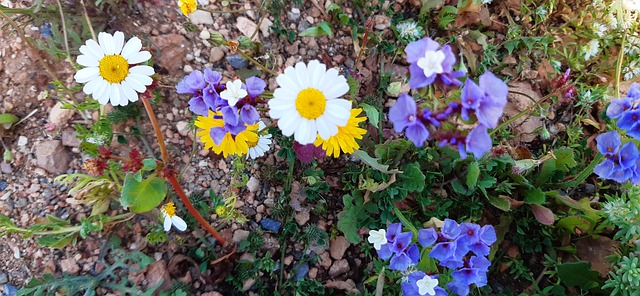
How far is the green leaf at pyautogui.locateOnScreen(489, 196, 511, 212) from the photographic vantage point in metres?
2.21

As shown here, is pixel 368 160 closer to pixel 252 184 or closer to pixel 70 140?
pixel 252 184

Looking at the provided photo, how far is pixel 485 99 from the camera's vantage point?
51.9 inches

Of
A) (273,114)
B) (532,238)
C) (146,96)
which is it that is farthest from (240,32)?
(532,238)

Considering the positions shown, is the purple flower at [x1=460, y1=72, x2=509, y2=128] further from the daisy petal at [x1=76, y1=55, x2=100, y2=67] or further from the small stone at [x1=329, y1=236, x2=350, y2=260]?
the daisy petal at [x1=76, y1=55, x2=100, y2=67]

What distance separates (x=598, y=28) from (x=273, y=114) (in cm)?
213

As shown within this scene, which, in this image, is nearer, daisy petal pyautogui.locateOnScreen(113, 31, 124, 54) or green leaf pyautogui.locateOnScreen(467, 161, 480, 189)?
daisy petal pyautogui.locateOnScreen(113, 31, 124, 54)

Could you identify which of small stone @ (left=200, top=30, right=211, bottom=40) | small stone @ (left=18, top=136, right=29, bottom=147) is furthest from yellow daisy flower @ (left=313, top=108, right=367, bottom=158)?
small stone @ (left=18, top=136, right=29, bottom=147)

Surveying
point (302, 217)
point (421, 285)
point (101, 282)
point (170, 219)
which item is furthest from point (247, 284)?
point (421, 285)

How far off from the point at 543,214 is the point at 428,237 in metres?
0.79

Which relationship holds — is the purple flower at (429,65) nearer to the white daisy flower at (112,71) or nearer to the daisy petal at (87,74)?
the white daisy flower at (112,71)

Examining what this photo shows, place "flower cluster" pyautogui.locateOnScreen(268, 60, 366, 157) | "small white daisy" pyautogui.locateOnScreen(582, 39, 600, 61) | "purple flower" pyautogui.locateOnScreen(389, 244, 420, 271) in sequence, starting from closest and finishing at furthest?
"flower cluster" pyautogui.locateOnScreen(268, 60, 366, 157)
"purple flower" pyautogui.locateOnScreen(389, 244, 420, 271)
"small white daisy" pyautogui.locateOnScreen(582, 39, 600, 61)

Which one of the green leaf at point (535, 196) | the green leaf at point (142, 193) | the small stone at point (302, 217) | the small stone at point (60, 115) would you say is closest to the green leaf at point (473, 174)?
the green leaf at point (535, 196)

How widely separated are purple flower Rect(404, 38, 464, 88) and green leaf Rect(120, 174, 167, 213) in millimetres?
1131

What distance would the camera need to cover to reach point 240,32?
8.61ft
